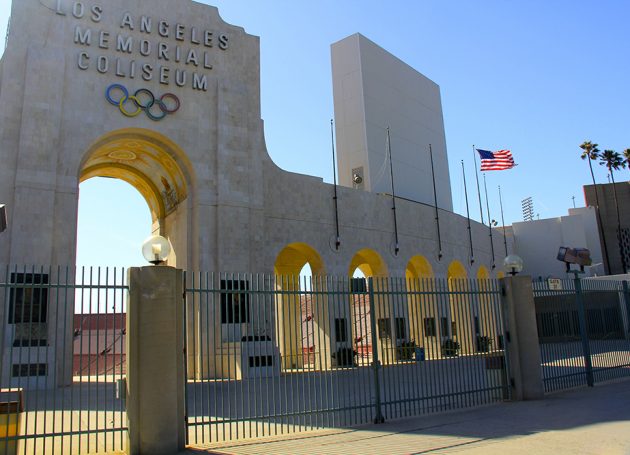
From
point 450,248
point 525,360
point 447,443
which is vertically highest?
point 450,248

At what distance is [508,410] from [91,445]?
819 centimetres

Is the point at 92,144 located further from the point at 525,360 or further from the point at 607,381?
the point at 607,381

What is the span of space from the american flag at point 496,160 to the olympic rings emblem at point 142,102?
818 inches

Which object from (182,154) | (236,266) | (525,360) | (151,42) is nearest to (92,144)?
(182,154)

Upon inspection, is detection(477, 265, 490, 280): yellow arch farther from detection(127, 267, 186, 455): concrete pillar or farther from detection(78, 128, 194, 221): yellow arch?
detection(127, 267, 186, 455): concrete pillar

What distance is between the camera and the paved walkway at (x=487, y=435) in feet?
28.0

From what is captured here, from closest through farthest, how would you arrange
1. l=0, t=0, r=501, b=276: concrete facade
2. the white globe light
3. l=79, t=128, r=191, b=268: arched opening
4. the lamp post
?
1. the white globe light
2. the lamp post
3. l=0, t=0, r=501, b=276: concrete facade
4. l=79, t=128, r=191, b=268: arched opening

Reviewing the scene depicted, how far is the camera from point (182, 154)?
2327 centimetres

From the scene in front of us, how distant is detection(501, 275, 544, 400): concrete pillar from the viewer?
13.2 metres

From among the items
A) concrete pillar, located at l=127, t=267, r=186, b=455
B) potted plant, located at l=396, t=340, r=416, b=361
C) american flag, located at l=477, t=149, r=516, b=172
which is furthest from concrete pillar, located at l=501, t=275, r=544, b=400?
american flag, located at l=477, t=149, r=516, b=172

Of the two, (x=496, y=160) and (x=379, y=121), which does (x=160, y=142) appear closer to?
(x=379, y=121)

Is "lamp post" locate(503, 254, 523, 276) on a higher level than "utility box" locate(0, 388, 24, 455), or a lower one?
higher

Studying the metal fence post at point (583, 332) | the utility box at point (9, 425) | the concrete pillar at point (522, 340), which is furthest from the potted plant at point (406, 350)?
the utility box at point (9, 425)

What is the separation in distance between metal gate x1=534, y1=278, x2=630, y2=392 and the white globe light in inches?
381
